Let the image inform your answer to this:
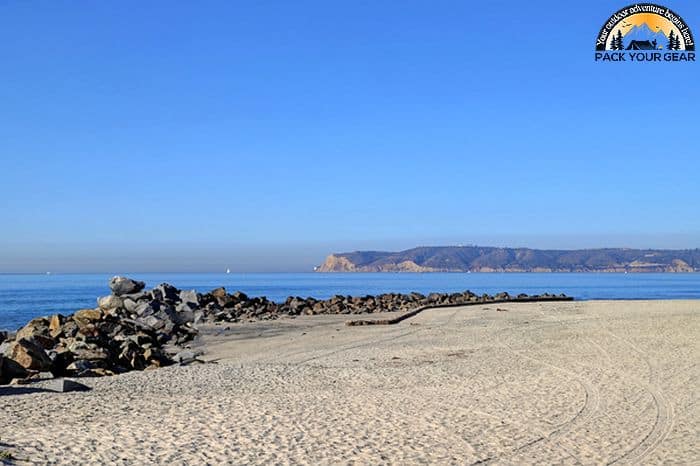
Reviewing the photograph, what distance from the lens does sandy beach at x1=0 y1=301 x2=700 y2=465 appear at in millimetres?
8195

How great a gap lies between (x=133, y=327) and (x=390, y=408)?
16545 mm

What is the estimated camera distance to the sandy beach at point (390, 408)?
820cm

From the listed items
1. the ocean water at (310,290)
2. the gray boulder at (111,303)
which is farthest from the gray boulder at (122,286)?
the ocean water at (310,290)

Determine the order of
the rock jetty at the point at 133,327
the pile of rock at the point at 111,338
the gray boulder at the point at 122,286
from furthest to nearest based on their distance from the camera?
the gray boulder at the point at 122,286 < the rock jetty at the point at 133,327 < the pile of rock at the point at 111,338

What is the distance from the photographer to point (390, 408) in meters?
10.9

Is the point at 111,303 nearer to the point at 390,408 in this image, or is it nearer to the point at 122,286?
the point at 122,286

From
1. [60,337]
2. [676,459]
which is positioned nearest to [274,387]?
[676,459]

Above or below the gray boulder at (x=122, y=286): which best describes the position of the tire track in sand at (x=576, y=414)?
below

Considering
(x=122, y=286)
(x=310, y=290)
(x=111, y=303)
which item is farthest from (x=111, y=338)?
(x=310, y=290)

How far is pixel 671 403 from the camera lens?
11.3 meters

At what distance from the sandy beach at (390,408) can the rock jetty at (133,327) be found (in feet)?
6.03

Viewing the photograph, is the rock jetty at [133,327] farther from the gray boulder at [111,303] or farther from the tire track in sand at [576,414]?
the tire track in sand at [576,414]

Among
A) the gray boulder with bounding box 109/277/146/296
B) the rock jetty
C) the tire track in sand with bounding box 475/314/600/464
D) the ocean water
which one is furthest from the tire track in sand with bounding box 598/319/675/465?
the ocean water

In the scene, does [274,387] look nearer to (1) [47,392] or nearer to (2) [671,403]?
(1) [47,392]
